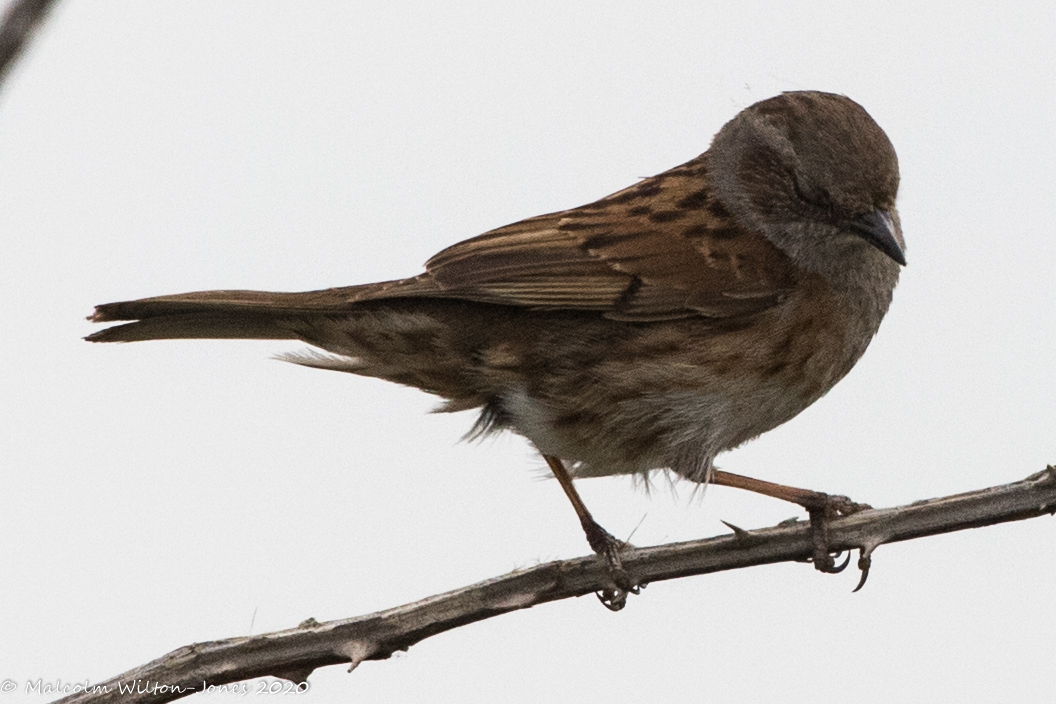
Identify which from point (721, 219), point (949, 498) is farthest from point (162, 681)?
point (721, 219)

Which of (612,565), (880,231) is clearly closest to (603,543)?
(612,565)

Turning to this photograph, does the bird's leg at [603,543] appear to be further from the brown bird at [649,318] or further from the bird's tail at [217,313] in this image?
the bird's tail at [217,313]

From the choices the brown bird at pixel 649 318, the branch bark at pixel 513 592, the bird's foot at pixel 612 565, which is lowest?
the branch bark at pixel 513 592

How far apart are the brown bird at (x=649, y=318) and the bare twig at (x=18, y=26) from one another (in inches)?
134

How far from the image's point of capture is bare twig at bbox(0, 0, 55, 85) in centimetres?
171

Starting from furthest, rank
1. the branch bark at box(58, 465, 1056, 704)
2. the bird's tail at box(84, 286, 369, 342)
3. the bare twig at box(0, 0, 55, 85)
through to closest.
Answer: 1. the bird's tail at box(84, 286, 369, 342)
2. the branch bark at box(58, 465, 1056, 704)
3. the bare twig at box(0, 0, 55, 85)

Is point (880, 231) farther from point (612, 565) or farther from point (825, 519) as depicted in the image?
point (612, 565)

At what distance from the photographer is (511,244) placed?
5.64m

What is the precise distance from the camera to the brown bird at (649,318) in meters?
5.32

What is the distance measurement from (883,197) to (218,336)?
293cm

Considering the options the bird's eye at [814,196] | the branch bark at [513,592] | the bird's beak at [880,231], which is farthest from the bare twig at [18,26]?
the bird's eye at [814,196]

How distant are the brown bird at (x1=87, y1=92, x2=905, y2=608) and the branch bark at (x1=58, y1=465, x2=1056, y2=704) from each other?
0.76 metres

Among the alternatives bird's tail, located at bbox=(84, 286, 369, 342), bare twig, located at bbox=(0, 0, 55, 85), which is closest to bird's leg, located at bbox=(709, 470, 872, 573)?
bird's tail, located at bbox=(84, 286, 369, 342)

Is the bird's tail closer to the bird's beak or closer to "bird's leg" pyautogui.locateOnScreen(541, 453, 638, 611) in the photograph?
"bird's leg" pyautogui.locateOnScreen(541, 453, 638, 611)
